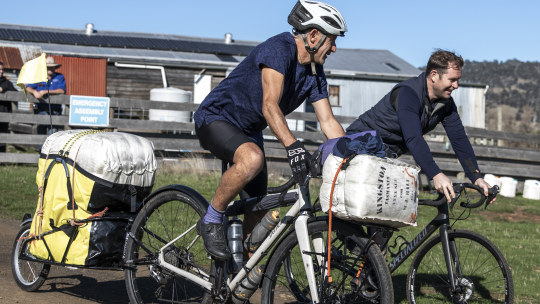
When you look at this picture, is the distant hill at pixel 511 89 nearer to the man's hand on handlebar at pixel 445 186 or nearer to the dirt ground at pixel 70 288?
the dirt ground at pixel 70 288

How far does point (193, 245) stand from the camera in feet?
18.4

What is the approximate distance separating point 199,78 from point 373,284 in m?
32.1

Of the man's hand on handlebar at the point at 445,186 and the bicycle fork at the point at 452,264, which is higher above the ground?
the man's hand on handlebar at the point at 445,186

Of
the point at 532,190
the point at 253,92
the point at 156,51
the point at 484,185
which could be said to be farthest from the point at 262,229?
the point at 156,51

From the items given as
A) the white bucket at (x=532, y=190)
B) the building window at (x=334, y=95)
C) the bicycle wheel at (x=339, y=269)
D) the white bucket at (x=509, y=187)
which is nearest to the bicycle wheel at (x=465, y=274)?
the bicycle wheel at (x=339, y=269)

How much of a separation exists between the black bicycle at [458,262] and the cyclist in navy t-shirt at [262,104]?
98 centimetres

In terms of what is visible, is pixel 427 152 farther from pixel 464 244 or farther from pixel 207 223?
pixel 207 223

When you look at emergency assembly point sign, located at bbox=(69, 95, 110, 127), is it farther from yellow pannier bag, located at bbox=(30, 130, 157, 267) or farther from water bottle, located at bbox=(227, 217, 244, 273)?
water bottle, located at bbox=(227, 217, 244, 273)

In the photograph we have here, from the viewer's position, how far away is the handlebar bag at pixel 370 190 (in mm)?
4246

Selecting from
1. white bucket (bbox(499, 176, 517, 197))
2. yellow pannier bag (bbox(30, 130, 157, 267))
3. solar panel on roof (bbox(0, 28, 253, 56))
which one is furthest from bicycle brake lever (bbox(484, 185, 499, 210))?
solar panel on roof (bbox(0, 28, 253, 56))

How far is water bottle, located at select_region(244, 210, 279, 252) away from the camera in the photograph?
4.93 m

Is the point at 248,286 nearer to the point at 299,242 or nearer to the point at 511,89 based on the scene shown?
the point at 299,242

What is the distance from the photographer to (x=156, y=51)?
123ft

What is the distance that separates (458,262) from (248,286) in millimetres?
1502
